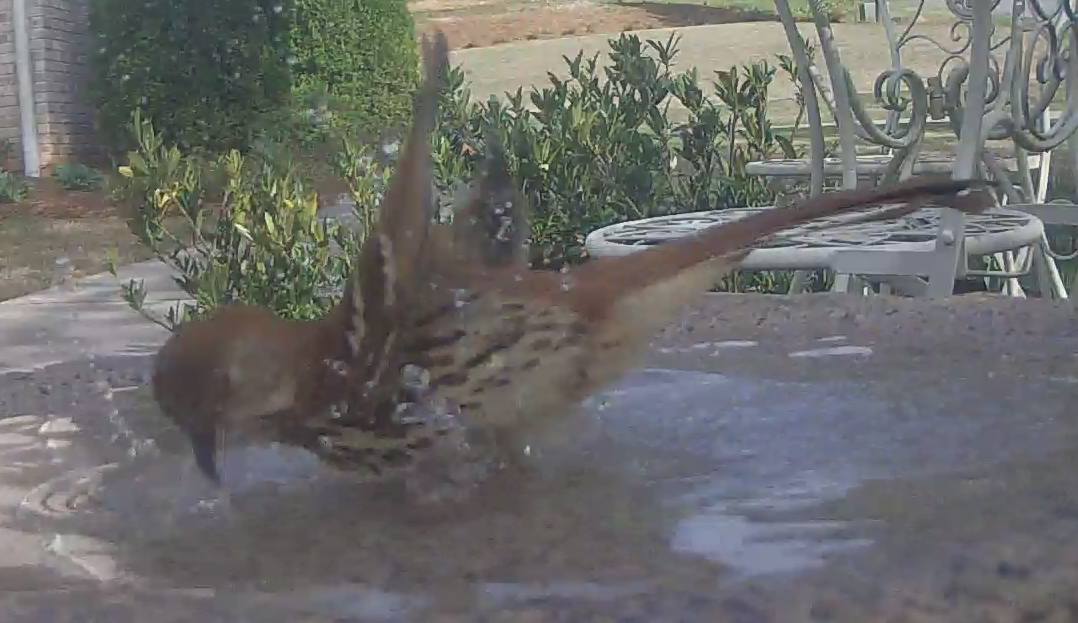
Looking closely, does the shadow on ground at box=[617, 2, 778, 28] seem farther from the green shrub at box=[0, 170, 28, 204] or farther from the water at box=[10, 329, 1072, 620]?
the water at box=[10, 329, 1072, 620]

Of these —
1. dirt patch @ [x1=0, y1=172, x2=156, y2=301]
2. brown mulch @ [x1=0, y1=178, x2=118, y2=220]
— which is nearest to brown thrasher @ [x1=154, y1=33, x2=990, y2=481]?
dirt patch @ [x1=0, y1=172, x2=156, y2=301]

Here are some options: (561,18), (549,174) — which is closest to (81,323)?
(549,174)

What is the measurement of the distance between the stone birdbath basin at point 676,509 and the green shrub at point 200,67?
6.75 meters

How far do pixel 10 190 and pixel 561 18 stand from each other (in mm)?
4068

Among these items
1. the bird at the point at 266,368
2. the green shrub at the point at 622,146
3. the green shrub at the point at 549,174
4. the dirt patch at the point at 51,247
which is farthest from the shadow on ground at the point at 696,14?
the bird at the point at 266,368

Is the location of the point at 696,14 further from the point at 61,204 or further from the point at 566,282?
the point at 566,282

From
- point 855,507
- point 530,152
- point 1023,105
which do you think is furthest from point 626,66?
point 855,507

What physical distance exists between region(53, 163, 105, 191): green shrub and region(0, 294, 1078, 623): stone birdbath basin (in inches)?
285

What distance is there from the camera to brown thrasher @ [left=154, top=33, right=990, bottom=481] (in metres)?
1.11

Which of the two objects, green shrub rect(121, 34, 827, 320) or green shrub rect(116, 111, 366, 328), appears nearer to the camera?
green shrub rect(116, 111, 366, 328)

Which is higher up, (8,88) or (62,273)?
(8,88)

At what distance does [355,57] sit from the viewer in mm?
9055

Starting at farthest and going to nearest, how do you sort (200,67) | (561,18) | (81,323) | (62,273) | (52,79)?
(52,79)
(561,18)
(200,67)
(62,273)
(81,323)

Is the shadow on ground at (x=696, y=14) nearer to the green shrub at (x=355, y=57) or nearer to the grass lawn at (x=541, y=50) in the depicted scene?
the grass lawn at (x=541, y=50)
